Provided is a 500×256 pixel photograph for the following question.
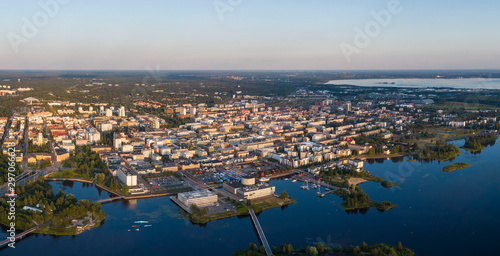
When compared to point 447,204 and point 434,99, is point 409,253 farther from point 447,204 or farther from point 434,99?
point 434,99

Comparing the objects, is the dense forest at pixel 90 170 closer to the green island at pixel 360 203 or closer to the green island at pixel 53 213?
the green island at pixel 53 213

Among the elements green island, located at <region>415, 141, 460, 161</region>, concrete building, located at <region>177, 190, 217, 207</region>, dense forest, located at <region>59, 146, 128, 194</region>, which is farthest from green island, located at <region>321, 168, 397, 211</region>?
dense forest, located at <region>59, 146, 128, 194</region>

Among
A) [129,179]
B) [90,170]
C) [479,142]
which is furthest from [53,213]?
[479,142]

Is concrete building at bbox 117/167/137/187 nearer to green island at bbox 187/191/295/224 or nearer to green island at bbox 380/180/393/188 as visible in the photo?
green island at bbox 187/191/295/224

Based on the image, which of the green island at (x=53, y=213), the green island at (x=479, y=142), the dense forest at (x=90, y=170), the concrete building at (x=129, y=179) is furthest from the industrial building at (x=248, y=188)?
the green island at (x=479, y=142)

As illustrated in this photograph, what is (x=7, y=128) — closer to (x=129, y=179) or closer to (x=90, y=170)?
(x=90, y=170)

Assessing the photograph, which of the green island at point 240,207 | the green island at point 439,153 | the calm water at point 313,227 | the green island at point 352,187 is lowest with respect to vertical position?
the calm water at point 313,227
